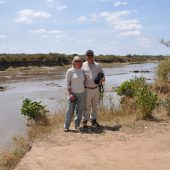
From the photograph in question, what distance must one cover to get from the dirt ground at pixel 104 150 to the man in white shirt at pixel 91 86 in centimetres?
35

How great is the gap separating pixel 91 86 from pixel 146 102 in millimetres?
1808

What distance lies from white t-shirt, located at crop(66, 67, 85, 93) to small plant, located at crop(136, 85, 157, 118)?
1921 mm

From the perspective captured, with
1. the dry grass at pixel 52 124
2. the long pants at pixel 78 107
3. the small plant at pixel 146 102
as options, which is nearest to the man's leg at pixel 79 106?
the long pants at pixel 78 107

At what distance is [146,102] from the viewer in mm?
11422

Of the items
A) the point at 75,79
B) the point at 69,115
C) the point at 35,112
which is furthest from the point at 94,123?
the point at 35,112

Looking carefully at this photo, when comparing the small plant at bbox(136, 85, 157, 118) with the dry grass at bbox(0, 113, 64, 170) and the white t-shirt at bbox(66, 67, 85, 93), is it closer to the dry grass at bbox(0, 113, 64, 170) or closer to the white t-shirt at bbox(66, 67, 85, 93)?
the white t-shirt at bbox(66, 67, 85, 93)

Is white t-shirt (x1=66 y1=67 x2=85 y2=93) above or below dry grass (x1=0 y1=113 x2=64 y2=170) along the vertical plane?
above

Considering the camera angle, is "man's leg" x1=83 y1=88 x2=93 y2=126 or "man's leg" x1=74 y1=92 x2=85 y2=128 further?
"man's leg" x1=83 y1=88 x2=93 y2=126

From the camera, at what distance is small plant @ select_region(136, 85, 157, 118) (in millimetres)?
11406

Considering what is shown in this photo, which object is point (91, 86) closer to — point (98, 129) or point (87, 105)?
point (87, 105)

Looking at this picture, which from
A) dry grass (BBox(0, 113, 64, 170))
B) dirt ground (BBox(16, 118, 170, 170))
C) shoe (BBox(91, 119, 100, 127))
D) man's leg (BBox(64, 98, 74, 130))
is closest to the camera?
dirt ground (BBox(16, 118, 170, 170))

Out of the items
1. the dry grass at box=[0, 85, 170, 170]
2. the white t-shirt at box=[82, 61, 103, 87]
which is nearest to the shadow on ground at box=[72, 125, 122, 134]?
the dry grass at box=[0, 85, 170, 170]

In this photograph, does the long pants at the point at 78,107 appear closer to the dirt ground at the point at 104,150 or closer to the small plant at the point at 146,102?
the dirt ground at the point at 104,150

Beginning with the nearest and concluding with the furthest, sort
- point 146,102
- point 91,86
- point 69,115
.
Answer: point 69,115 < point 91,86 < point 146,102
